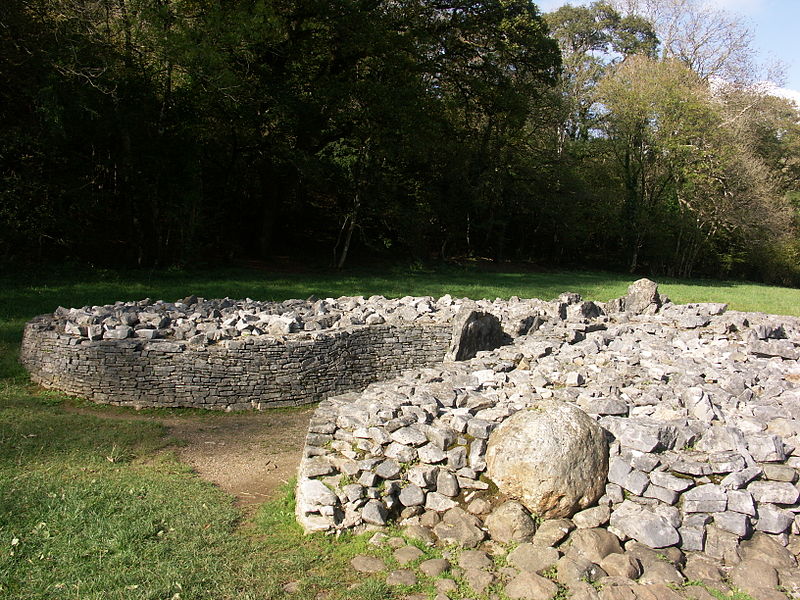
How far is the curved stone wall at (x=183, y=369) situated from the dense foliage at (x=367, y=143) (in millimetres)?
7693

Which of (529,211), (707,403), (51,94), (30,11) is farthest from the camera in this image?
(529,211)

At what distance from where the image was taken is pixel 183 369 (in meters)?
8.68

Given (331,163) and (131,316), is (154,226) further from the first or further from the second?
(131,316)

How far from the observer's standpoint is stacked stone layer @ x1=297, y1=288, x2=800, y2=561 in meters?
5.07

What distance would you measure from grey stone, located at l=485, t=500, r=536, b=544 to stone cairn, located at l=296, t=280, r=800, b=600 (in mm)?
12

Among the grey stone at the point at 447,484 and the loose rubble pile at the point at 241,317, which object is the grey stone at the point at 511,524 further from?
the loose rubble pile at the point at 241,317

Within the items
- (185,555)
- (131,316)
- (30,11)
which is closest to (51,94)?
(30,11)

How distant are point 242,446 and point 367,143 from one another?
593 inches

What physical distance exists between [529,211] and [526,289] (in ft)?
37.3

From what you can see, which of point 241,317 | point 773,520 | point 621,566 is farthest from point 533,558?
point 241,317

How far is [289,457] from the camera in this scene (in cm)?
709

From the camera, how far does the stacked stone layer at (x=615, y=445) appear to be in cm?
507

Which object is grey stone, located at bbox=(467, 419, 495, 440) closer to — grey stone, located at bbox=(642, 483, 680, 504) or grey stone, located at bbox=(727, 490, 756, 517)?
grey stone, located at bbox=(642, 483, 680, 504)

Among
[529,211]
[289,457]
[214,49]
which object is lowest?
[289,457]
